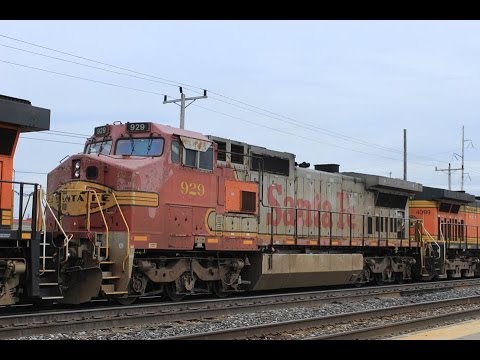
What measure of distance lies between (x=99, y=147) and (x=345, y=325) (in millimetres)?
7072

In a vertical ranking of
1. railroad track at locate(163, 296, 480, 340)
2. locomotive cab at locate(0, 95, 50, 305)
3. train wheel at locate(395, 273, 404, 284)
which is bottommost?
train wheel at locate(395, 273, 404, 284)

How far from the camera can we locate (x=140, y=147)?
12922 mm

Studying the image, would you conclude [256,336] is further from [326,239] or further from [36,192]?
[326,239]

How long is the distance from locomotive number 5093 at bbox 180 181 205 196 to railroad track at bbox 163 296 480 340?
449cm

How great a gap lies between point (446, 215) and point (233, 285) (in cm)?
1394

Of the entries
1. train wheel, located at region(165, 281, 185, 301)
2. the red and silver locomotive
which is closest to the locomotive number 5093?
the red and silver locomotive

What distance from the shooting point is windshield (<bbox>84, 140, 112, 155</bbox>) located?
43.6 feet

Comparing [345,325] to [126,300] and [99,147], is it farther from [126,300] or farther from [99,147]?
[99,147]

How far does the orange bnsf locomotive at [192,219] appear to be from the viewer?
11.5 metres

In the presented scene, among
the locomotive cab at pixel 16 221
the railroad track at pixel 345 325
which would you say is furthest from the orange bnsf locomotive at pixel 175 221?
the railroad track at pixel 345 325

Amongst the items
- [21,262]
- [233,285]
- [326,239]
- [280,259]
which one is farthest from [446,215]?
[21,262]

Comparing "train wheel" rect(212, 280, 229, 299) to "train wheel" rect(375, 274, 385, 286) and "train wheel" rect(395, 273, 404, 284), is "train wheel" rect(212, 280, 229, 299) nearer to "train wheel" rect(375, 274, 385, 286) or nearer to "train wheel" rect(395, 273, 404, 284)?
"train wheel" rect(375, 274, 385, 286)

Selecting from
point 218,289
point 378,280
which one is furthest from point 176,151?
point 378,280

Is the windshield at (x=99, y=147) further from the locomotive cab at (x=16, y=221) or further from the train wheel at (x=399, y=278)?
the train wheel at (x=399, y=278)
